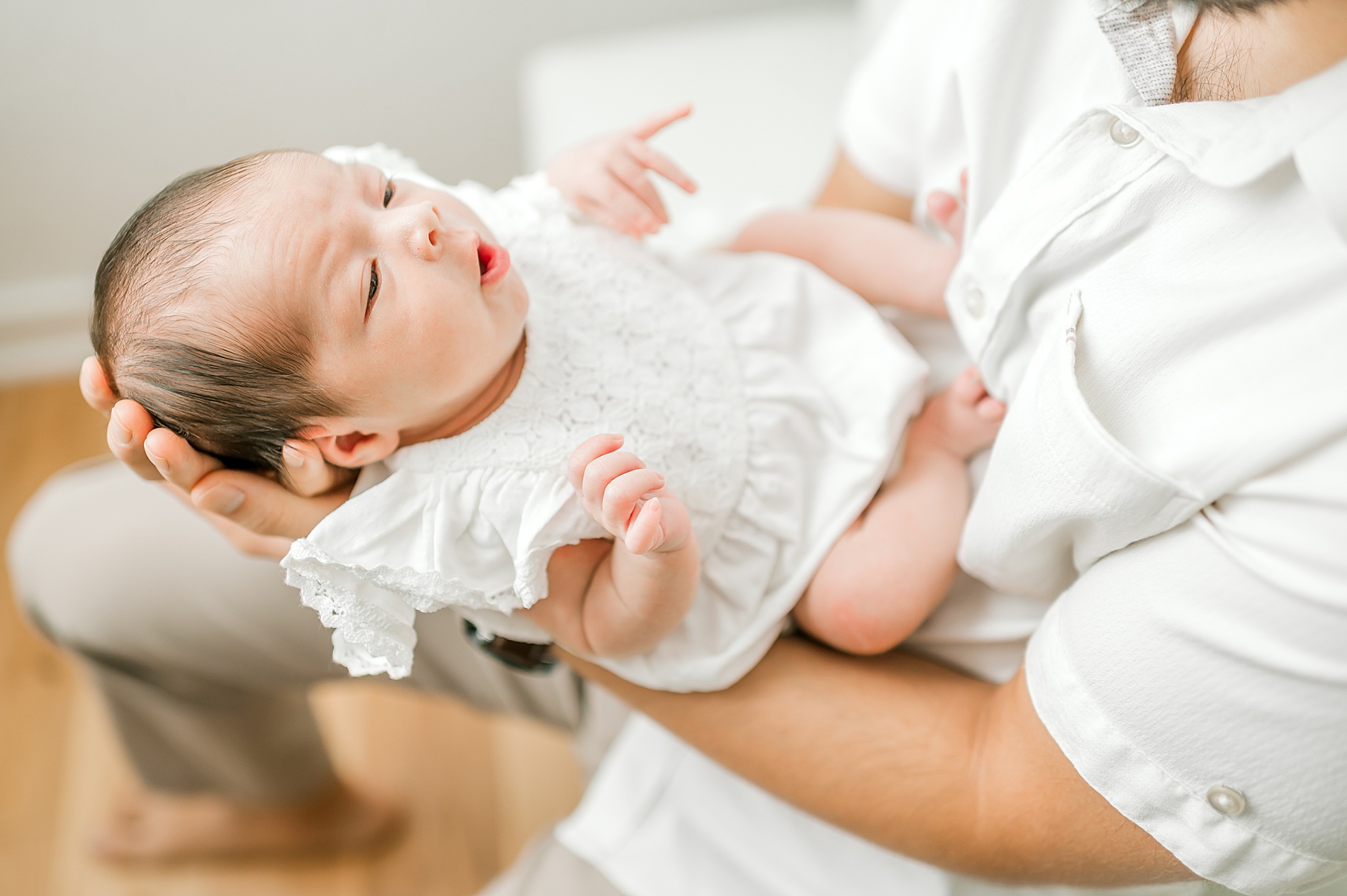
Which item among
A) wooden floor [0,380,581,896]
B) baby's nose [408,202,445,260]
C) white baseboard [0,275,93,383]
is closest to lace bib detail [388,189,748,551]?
baby's nose [408,202,445,260]

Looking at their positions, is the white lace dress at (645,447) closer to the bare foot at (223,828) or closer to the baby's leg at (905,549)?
the baby's leg at (905,549)

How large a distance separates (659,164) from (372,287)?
25cm

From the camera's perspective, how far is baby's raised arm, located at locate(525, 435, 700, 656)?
543 millimetres

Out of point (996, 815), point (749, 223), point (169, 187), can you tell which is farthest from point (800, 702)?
point (169, 187)

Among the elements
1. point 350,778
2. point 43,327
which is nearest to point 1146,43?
point 350,778

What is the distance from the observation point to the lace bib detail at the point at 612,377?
0.67m

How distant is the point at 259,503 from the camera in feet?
2.05

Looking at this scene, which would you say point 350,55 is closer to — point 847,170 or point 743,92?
point 743,92

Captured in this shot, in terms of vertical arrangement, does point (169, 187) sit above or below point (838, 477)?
above

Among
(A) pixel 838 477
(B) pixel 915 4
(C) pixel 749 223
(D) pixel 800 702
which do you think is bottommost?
(D) pixel 800 702

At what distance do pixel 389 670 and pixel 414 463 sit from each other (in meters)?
0.14

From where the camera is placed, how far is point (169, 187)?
615 mm

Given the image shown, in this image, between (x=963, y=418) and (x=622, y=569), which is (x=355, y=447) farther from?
(x=963, y=418)

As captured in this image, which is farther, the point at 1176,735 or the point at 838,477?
the point at 838,477
